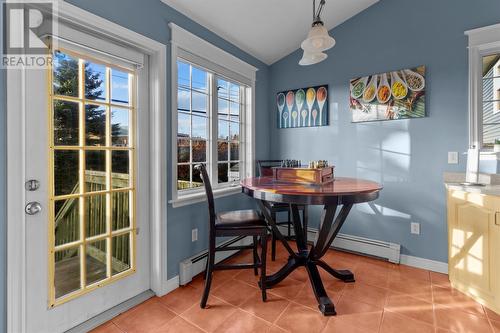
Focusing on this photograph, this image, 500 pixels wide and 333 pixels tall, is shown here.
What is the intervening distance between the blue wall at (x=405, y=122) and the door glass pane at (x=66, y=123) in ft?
8.35

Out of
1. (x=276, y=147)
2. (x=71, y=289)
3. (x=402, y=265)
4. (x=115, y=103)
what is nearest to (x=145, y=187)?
(x=115, y=103)

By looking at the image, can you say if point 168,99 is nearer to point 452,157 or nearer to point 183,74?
point 183,74

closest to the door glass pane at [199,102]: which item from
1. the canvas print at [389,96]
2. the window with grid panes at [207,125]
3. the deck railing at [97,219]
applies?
the window with grid panes at [207,125]

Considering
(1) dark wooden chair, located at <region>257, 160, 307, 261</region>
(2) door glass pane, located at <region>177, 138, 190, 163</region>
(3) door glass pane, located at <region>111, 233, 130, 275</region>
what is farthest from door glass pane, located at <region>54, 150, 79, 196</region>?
(1) dark wooden chair, located at <region>257, 160, 307, 261</region>

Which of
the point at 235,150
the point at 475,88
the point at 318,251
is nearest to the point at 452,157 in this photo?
the point at 475,88

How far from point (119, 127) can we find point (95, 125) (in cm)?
Result: 17

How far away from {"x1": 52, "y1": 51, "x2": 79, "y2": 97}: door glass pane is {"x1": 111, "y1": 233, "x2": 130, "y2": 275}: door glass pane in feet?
3.52

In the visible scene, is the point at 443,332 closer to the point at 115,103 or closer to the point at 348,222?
the point at 348,222

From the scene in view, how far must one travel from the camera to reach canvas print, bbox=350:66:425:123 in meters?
2.48

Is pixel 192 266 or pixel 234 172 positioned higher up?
pixel 234 172

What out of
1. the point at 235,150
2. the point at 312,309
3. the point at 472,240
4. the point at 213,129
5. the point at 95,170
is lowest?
the point at 312,309

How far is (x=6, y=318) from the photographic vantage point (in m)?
1.28

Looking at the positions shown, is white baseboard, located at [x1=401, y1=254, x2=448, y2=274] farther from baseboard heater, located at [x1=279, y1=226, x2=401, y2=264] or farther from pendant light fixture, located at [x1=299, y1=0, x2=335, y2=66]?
pendant light fixture, located at [x1=299, y1=0, x2=335, y2=66]

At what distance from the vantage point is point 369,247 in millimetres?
2723
